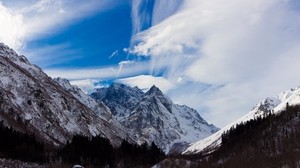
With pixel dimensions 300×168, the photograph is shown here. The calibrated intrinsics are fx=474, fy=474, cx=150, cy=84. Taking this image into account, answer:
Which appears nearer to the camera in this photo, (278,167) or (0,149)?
(0,149)

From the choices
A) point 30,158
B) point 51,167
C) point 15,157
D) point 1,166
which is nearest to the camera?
point 1,166

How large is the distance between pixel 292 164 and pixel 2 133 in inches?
4536

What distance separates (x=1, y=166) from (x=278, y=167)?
124m

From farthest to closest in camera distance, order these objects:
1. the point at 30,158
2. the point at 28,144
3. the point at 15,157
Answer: the point at 28,144, the point at 30,158, the point at 15,157

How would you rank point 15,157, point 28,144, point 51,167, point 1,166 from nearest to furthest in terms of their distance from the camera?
point 1,166
point 51,167
point 15,157
point 28,144

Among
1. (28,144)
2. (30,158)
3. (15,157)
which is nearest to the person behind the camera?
(15,157)

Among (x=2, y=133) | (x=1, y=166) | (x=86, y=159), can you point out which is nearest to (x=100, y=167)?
(x=86, y=159)

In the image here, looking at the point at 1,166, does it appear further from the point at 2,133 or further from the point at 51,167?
the point at 2,133

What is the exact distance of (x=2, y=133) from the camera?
176m

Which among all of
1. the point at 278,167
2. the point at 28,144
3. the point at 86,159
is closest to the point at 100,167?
the point at 86,159

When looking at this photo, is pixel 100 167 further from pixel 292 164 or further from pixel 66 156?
pixel 292 164

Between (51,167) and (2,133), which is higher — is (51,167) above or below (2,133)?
below

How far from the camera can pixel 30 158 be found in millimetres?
168000

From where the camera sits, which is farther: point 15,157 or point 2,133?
point 2,133
